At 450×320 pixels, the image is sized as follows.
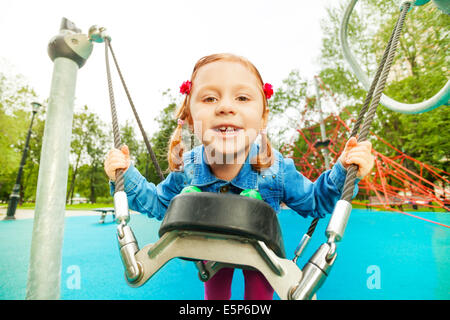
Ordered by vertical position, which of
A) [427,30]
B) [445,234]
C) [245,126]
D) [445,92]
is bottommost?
[445,234]

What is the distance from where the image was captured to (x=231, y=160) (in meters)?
0.75

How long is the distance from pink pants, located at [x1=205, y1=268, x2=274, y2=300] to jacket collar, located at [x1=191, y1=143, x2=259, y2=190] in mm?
353

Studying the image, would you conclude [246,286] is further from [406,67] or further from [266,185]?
[406,67]

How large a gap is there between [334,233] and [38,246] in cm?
109

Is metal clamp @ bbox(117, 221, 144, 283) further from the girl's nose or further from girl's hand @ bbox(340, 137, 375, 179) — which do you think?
girl's hand @ bbox(340, 137, 375, 179)

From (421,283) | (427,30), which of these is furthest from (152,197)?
(427,30)

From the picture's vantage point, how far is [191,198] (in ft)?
1.37

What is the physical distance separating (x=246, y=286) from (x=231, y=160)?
503 millimetres

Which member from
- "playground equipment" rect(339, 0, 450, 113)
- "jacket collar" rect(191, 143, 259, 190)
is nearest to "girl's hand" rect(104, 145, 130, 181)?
"jacket collar" rect(191, 143, 259, 190)

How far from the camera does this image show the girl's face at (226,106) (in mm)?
634

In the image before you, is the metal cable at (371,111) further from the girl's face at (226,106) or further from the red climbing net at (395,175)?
the red climbing net at (395,175)

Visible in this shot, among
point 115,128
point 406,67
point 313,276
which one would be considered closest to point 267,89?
point 115,128

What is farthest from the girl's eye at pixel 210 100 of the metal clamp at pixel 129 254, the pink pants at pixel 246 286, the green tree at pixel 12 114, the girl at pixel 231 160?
the green tree at pixel 12 114

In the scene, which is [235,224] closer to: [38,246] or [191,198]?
[191,198]
